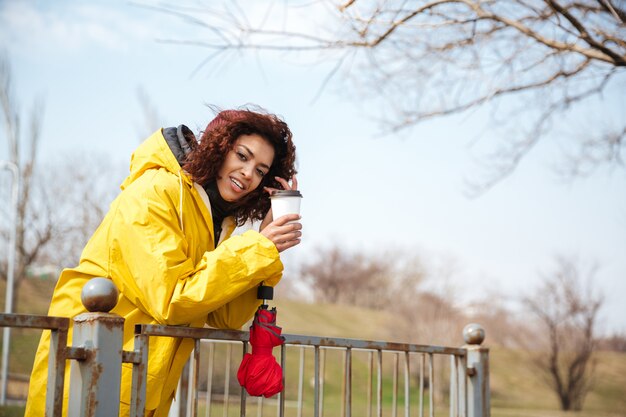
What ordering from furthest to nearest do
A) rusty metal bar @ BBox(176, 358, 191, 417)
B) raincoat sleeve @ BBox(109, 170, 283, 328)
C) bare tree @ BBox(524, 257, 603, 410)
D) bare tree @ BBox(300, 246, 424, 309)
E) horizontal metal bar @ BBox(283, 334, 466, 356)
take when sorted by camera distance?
bare tree @ BBox(300, 246, 424, 309) → bare tree @ BBox(524, 257, 603, 410) → rusty metal bar @ BBox(176, 358, 191, 417) → horizontal metal bar @ BBox(283, 334, 466, 356) → raincoat sleeve @ BBox(109, 170, 283, 328)

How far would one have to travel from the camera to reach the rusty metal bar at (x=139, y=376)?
241 centimetres

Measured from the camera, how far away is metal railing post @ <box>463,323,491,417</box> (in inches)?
154

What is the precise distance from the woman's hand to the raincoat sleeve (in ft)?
0.16

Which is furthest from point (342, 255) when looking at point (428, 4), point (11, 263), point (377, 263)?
point (428, 4)

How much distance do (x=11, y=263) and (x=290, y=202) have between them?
1421 cm

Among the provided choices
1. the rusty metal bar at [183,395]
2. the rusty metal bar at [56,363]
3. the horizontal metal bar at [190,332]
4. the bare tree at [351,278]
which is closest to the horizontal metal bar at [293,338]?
the horizontal metal bar at [190,332]

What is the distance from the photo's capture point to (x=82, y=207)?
22.2 metres

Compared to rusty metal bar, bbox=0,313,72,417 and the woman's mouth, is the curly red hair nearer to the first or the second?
the woman's mouth

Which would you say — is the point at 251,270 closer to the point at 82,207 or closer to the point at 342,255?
the point at 82,207

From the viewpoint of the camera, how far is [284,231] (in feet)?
8.50

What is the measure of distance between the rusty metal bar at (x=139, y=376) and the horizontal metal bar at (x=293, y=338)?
0.04 metres

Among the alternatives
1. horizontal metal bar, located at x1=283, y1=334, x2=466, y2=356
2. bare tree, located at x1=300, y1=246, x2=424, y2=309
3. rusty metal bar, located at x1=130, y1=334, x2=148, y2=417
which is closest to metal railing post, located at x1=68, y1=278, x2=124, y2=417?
rusty metal bar, located at x1=130, y1=334, x2=148, y2=417

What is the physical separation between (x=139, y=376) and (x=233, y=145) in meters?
1.05

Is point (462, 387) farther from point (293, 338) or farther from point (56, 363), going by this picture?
point (56, 363)
